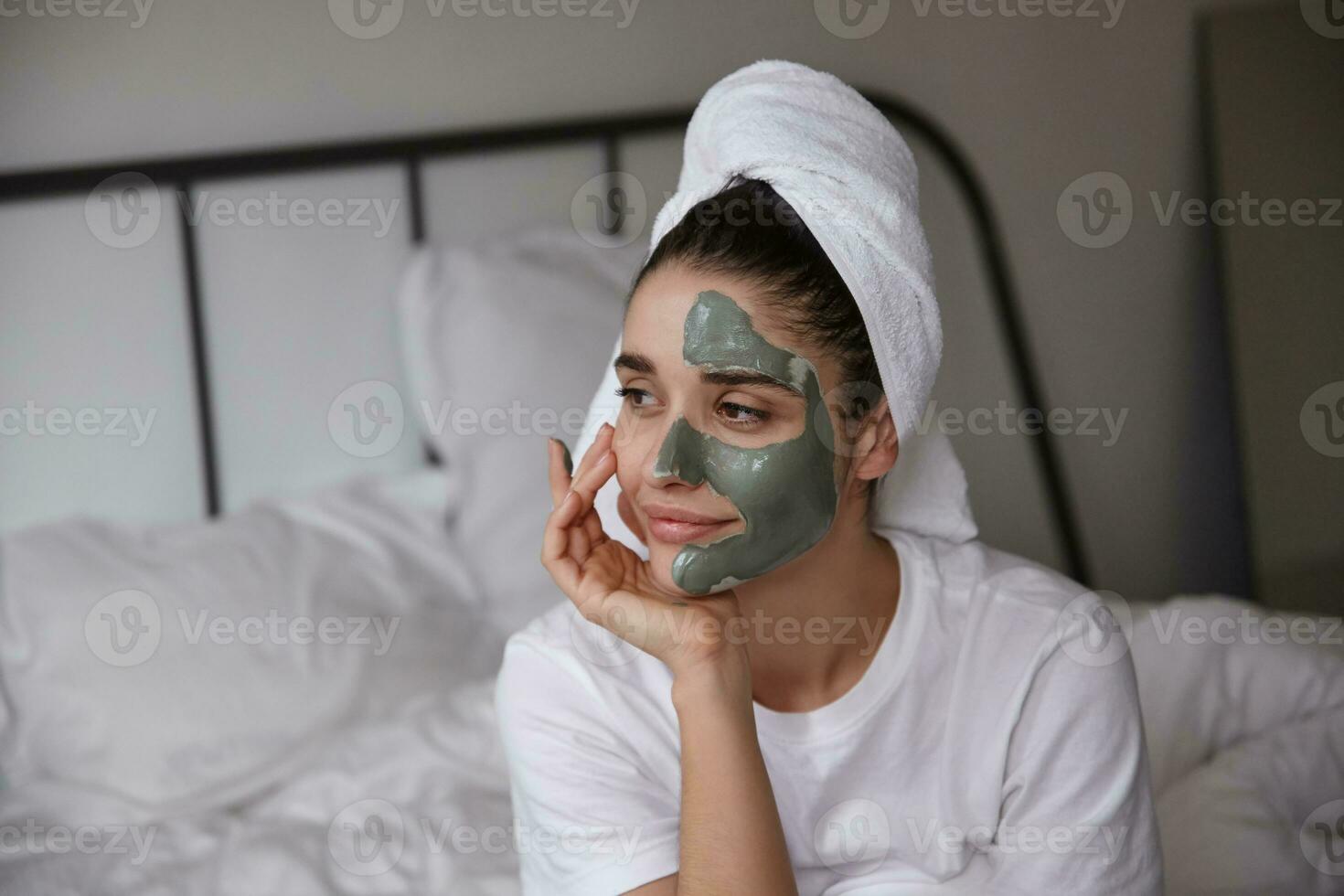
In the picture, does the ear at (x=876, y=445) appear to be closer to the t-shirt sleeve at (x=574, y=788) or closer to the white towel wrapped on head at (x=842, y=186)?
the white towel wrapped on head at (x=842, y=186)

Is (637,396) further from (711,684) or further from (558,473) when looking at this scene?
(711,684)

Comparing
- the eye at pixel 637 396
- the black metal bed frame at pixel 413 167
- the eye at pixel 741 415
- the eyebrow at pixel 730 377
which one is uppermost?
the black metal bed frame at pixel 413 167

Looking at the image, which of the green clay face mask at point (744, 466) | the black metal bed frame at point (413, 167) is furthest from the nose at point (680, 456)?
the black metal bed frame at point (413, 167)

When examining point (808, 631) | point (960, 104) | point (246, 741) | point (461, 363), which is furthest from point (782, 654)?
point (960, 104)

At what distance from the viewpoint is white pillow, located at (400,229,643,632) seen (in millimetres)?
1925

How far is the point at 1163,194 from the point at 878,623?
73.5 inches

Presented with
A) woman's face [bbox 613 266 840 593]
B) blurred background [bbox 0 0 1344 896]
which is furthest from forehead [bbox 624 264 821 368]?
blurred background [bbox 0 0 1344 896]

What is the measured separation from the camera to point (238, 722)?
1.61 m

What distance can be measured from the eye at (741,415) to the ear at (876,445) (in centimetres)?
11

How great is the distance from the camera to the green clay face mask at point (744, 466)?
3.49 ft

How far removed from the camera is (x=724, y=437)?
1.08m

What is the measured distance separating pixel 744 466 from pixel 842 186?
253 mm

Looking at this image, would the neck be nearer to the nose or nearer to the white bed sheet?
the nose

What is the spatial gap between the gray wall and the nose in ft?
3.72
